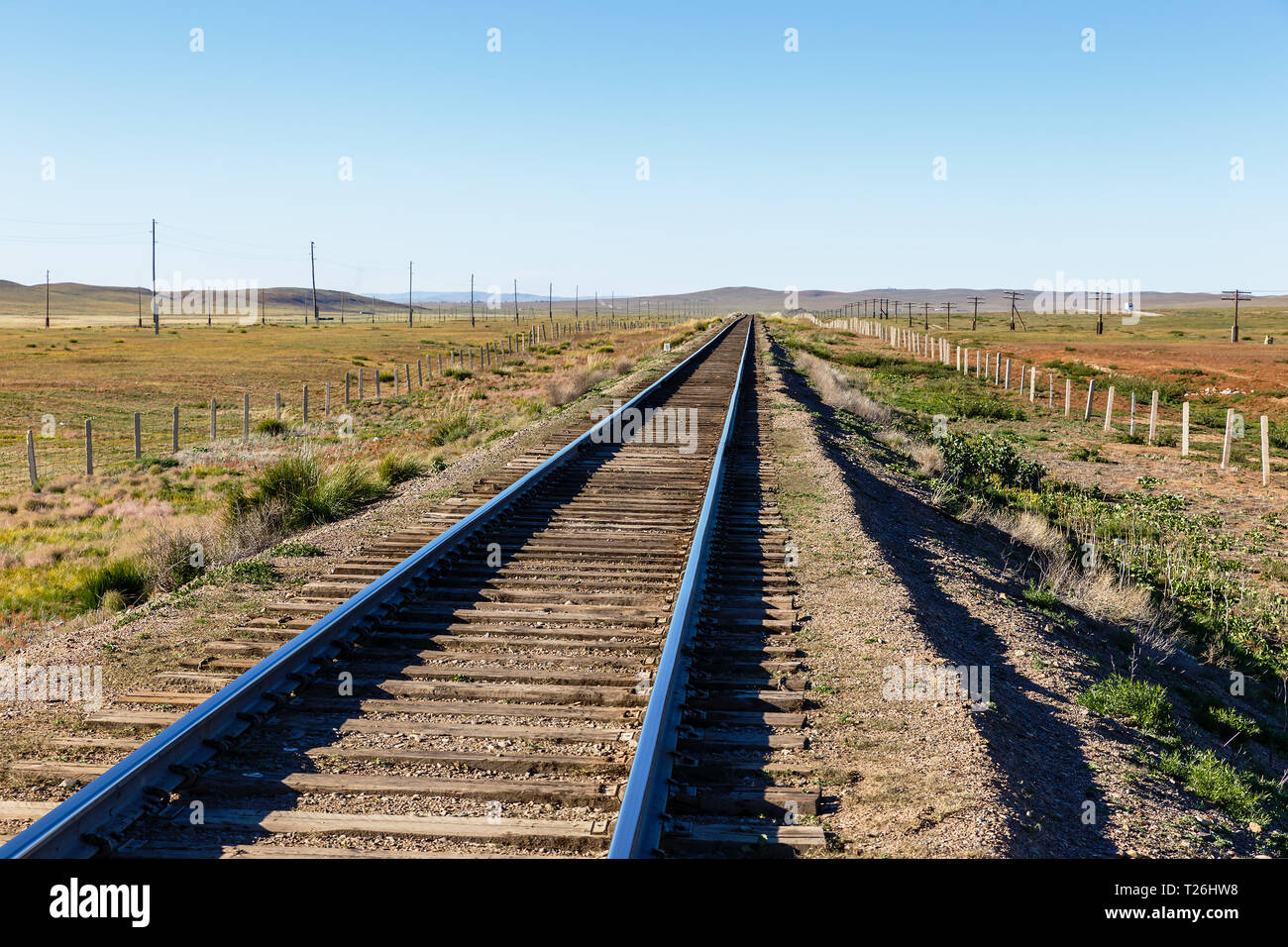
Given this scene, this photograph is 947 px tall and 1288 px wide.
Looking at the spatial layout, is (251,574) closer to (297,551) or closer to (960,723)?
(297,551)

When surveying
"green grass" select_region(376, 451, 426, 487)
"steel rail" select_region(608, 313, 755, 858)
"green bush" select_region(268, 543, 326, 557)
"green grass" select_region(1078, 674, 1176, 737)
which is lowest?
"green grass" select_region(1078, 674, 1176, 737)

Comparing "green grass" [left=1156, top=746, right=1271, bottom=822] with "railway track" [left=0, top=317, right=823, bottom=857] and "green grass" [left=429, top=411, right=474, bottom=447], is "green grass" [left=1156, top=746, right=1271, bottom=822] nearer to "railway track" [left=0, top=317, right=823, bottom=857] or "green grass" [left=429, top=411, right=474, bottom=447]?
"railway track" [left=0, top=317, right=823, bottom=857]

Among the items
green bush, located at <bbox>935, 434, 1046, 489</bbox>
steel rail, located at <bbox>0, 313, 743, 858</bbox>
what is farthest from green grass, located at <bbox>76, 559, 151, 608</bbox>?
green bush, located at <bbox>935, 434, 1046, 489</bbox>

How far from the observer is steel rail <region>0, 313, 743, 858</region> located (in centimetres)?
375

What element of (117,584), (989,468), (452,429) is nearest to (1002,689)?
(117,584)

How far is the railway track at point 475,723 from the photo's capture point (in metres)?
4.04

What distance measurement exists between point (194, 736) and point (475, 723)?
1273 millimetres

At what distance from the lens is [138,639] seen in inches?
254

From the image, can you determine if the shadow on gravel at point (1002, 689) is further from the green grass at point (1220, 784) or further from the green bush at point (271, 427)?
the green bush at point (271, 427)

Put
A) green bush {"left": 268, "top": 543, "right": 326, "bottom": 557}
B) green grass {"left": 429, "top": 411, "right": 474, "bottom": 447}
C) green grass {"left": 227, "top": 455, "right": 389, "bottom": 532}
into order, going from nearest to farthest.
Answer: green bush {"left": 268, "top": 543, "right": 326, "bottom": 557}, green grass {"left": 227, "top": 455, "right": 389, "bottom": 532}, green grass {"left": 429, "top": 411, "right": 474, "bottom": 447}

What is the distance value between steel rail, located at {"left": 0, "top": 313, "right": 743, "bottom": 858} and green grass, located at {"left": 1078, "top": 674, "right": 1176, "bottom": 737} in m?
4.49

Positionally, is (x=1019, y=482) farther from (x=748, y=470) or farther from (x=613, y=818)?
(x=613, y=818)

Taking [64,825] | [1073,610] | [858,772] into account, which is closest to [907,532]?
[1073,610]

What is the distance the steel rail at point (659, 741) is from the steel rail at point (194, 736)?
1.91 meters
